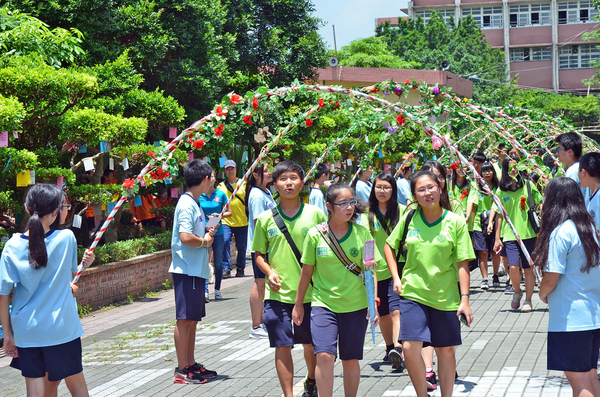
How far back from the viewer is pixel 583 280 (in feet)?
13.9

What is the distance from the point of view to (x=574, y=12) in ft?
225

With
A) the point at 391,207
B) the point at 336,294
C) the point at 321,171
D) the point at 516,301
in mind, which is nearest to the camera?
the point at 336,294

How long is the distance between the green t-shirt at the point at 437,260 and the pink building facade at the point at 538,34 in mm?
66183

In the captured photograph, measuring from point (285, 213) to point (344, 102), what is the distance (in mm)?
4111

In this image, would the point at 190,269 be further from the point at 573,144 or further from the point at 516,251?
the point at 516,251

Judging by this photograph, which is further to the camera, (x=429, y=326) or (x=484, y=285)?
(x=484, y=285)

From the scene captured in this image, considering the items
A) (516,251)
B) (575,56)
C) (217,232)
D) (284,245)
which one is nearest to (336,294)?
(284,245)

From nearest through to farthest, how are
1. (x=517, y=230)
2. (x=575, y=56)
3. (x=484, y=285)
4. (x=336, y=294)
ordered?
1. (x=336, y=294)
2. (x=517, y=230)
3. (x=484, y=285)
4. (x=575, y=56)

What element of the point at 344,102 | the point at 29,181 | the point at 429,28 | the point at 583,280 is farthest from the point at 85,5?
the point at 429,28

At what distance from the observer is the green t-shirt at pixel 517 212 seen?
8.76 metres

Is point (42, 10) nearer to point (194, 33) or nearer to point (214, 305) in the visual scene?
point (194, 33)

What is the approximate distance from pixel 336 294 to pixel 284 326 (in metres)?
0.59

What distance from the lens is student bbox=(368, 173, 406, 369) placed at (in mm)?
6129

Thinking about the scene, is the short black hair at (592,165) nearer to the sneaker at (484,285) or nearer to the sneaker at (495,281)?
the sneaker at (484,285)
